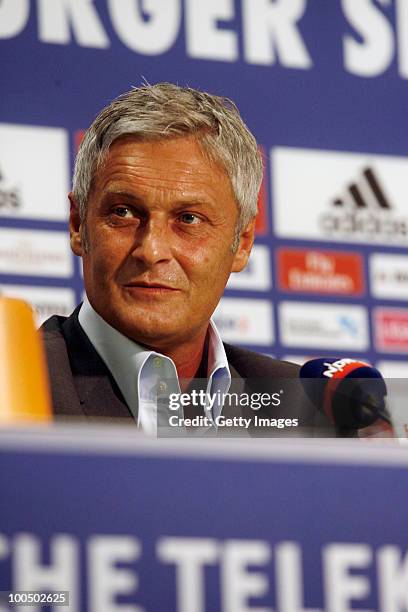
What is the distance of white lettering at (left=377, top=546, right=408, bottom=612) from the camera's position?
1.09 m

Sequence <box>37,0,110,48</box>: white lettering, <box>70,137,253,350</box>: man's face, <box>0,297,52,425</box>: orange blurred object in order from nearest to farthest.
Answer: <box>0,297,52,425</box>: orange blurred object, <box>70,137,253,350</box>: man's face, <box>37,0,110,48</box>: white lettering

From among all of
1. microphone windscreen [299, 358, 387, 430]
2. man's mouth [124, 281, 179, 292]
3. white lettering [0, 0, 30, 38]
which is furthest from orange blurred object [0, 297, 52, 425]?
white lettering [0, 0, 30, 38]

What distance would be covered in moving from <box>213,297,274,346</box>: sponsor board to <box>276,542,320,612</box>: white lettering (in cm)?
130

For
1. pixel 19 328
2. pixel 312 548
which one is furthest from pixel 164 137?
pixel 312 548

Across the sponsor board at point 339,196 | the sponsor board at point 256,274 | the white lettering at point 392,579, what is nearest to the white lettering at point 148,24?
the sponsor board at point 339,196

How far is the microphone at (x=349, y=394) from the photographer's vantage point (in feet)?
4.40

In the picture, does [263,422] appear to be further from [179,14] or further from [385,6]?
[385,6]

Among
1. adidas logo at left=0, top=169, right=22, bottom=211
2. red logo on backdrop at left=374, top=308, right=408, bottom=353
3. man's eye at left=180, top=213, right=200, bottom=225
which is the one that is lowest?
red logo on backdrop at left=374, top=308, right=408, bottom=353

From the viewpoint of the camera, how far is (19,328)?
3.76ft

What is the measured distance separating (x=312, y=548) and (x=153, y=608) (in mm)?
142

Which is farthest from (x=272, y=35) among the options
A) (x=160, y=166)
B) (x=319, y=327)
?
(x=160, y=166)

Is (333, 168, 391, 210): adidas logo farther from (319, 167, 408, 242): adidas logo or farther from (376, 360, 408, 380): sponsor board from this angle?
(376, 360, 408, 380): sponsor board

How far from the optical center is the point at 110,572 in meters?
1.01

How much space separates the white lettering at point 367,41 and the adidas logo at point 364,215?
21cm
